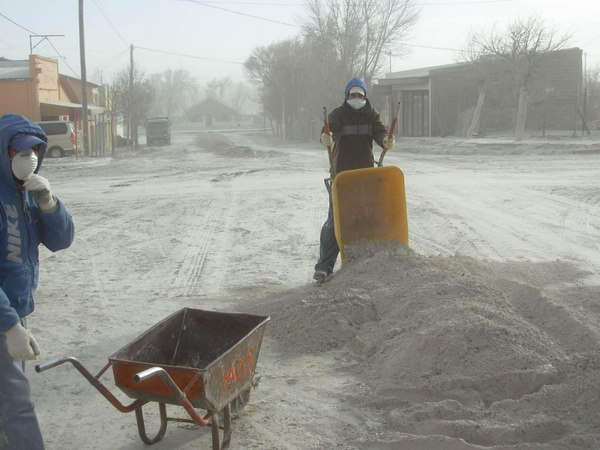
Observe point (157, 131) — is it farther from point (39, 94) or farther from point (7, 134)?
point (7, 134)

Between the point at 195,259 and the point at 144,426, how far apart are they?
192 inches

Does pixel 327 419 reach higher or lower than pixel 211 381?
lower

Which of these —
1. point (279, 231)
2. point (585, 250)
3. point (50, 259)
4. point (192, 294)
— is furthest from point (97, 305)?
point (585, 250)

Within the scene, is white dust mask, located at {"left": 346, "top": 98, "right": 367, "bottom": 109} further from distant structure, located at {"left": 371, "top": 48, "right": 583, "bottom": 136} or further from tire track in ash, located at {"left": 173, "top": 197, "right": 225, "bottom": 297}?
distant structure, located at {"left": 371, "top": 48, "right": 583, "bottom": 136}

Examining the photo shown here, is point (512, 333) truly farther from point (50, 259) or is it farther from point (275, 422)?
point (50, 259)

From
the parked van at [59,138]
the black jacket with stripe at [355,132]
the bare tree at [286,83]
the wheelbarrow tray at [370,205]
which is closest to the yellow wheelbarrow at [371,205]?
the wheelbarrow tray at [370,205]

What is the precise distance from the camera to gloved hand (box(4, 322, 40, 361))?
289 centimetres

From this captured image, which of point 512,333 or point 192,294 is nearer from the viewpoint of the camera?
point 512,333

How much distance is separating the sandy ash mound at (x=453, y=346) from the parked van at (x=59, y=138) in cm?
2771

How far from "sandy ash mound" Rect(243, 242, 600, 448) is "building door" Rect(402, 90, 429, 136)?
3884cm

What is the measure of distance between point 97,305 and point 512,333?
408cm

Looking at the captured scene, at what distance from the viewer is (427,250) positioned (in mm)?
8617

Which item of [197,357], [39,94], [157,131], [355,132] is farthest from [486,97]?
[197,357]

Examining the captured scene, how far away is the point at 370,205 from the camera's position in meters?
6.85
